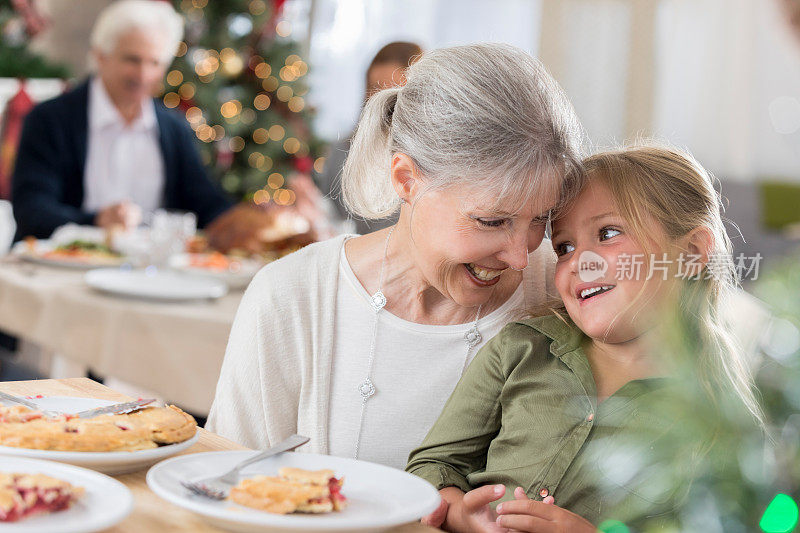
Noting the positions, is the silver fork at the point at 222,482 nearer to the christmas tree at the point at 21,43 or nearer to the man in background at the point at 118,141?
the man in background at the point at 118,141

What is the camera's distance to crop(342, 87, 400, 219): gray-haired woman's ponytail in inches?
50.4

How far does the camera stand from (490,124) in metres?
1.11

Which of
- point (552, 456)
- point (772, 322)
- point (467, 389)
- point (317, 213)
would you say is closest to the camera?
point (772, 322)

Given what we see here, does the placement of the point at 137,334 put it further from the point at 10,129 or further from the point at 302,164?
the point at 302,164

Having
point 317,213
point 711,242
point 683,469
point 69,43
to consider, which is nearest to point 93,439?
point 683,469

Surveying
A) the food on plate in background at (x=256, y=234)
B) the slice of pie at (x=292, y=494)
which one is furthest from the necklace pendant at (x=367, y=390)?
the food on plate in background at (x=256, y=234)

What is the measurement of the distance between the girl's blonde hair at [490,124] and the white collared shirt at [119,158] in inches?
101

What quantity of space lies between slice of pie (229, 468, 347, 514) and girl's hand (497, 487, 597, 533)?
0.29 meters

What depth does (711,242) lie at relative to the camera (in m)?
1.10

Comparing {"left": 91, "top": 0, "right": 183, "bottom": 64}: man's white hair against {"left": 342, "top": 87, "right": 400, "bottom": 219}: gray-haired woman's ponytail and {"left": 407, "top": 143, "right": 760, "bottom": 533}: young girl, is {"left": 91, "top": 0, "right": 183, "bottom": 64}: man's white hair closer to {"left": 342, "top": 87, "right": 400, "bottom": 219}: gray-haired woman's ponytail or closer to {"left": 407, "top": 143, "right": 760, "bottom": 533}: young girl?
{"left": 342, "top": 87, "right": 400, "bottom": 219}: gray-haired woman's ponytail

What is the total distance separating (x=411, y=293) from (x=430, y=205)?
184 mm

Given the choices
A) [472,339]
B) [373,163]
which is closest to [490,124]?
[373,163]

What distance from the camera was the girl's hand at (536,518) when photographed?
2.96ft

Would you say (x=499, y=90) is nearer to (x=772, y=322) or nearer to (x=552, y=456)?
(x=552, y=456)
